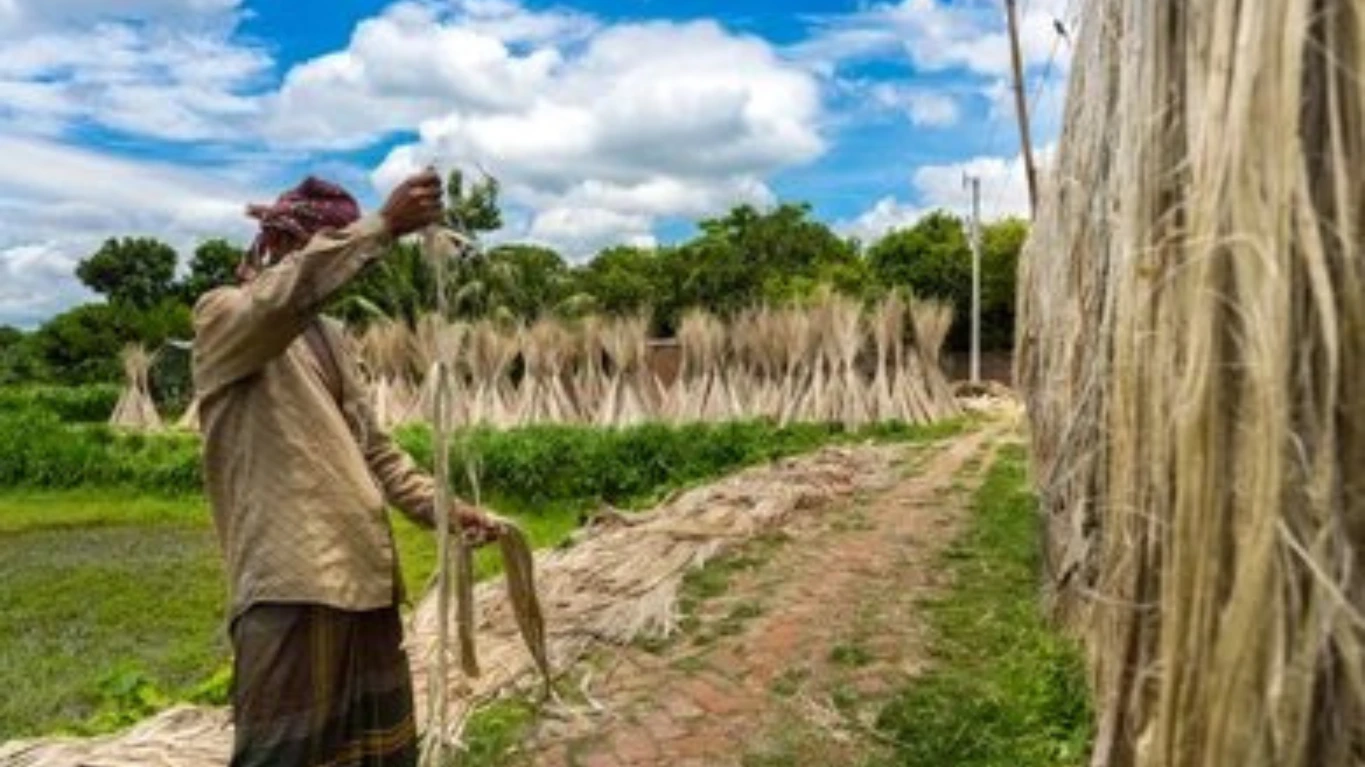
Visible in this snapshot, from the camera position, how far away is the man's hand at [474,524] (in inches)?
147

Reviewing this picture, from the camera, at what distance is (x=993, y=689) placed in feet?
17.4

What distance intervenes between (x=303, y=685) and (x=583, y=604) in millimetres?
3140

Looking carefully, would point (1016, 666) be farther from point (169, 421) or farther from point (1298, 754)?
point (169, 421)

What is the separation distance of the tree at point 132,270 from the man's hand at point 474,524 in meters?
41.2

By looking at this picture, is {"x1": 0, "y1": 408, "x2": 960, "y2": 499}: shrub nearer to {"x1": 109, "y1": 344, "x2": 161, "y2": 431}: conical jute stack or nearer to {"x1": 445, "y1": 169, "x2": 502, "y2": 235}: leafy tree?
{"x1": 109, "y1": 344, "x2": 161, "y2": 431}: conical jute stack

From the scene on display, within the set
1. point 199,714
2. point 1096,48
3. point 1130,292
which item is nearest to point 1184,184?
point 1130,292

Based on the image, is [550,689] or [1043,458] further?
[1043,458]

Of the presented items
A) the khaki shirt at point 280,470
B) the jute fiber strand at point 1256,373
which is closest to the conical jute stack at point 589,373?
the khaki shirt at point 280,470

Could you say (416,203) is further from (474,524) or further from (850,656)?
(850,656)

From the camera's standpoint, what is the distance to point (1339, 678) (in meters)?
1.68

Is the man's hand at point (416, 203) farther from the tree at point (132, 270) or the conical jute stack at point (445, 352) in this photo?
the tree at point (132, 270)

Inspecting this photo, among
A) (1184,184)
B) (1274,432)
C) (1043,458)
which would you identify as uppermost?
(1184,184)

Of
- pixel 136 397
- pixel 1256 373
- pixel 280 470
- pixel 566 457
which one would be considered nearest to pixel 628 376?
pixel 566 457

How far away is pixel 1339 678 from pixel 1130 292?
1.86ft
